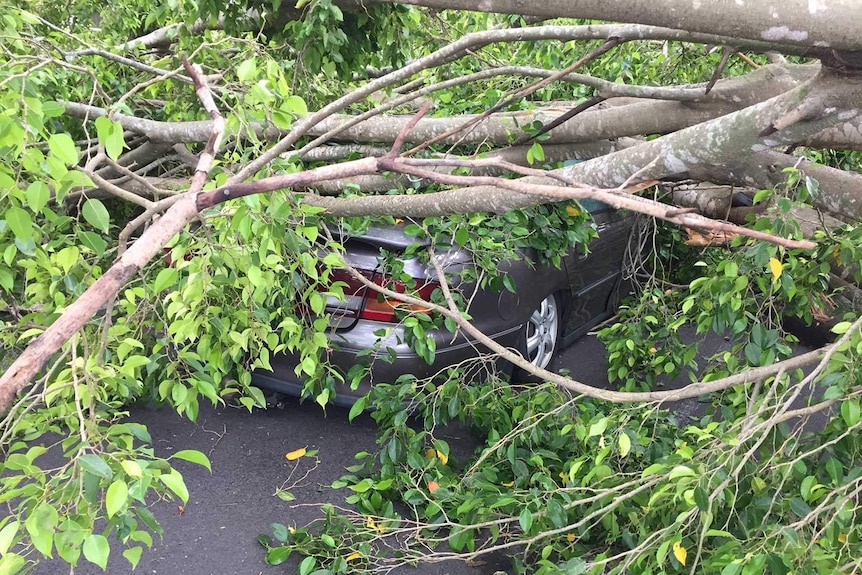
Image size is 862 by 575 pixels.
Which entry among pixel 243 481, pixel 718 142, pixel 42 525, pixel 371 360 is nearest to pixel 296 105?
pixel 42 525

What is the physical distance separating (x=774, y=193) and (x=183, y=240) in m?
1.90

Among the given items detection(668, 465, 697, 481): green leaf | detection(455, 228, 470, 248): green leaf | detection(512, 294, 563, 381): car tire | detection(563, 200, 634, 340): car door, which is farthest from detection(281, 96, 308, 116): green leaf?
detection(563, 200, 634, 340): car door

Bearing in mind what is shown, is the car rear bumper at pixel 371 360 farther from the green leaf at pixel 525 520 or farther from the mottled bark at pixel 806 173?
the mottled bark at pixel 806 173

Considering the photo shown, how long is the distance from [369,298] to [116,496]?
2.27 meters

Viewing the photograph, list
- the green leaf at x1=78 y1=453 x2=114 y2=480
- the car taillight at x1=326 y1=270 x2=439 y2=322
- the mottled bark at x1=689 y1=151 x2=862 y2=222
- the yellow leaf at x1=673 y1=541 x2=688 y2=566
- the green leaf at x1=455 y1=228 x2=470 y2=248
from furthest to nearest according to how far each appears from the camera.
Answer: the car taillight at x1=326 y1=270 x2=439 y2=322
the green leaf at x1=455 y1=228 x2=470 y2=248
the mottled bark at x1=689 y1=151 x2=862 y2=222
the yellow leaf at x1=673 y1=541 x2=688 y2=566
the green leaf at x1=78 y1=453 x2=114 y2=480

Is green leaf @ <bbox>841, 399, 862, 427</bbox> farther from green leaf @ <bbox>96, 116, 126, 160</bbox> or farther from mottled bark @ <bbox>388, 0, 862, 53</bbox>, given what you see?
green leaf @ <bbox>96, 116, 126, 160</bbox>

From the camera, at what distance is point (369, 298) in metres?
3.36

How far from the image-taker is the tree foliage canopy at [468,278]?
4.46 feet

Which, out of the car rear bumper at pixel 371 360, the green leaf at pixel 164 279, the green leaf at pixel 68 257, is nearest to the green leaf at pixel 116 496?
the green leaf at pixel 164 279

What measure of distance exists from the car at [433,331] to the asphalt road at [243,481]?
29 cm

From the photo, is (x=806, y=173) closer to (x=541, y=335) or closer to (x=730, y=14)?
(x=730, y=14)

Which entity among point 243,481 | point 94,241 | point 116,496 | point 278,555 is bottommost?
point 243,481

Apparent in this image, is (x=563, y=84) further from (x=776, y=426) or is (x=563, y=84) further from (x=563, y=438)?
(x=776, y=426)

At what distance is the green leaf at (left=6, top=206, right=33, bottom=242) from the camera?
1.39 metres
